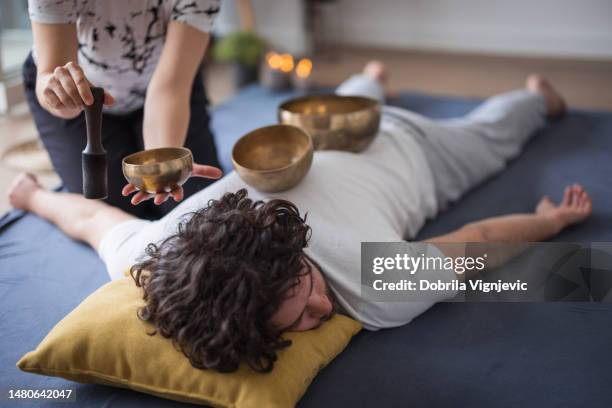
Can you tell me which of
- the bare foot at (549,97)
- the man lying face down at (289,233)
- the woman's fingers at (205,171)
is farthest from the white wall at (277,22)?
the woman's fingers at (205,171)

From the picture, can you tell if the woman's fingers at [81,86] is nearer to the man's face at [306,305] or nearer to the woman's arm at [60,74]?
the woman's arm at [60,74]

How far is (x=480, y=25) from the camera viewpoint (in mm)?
3809

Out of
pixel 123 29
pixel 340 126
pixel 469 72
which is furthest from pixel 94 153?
pixel 469 72

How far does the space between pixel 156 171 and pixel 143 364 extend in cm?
32

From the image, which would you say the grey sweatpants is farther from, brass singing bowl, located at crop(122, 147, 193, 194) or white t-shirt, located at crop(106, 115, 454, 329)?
brass singing bowl, located at crop(122, 147, 193, 194)

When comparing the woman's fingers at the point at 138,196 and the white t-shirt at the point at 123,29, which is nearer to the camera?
the woman's fingers at the point at 138,196

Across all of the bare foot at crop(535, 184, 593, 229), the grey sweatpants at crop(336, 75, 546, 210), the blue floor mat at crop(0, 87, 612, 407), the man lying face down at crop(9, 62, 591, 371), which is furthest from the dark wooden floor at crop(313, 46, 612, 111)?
the blue floor mat at crop(0, 87, 612, 407)

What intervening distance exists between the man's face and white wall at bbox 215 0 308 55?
2981 millimetres

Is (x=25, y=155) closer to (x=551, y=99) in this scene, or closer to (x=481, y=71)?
(x=551, y=99)

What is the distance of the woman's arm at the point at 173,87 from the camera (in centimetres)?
135

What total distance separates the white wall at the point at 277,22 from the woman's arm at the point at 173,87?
2.64 meters

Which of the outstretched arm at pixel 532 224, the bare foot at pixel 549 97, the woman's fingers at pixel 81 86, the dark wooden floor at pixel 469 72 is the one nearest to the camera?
the woman's fingers at pixel 81 86

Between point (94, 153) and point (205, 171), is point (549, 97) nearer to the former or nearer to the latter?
point (205, 171)

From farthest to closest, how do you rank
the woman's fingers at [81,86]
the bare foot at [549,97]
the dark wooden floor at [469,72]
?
1. the dark wooden floor at [469,72]
2. the bare foot at [549,97]
3. the woman's fingers at [81,86]
